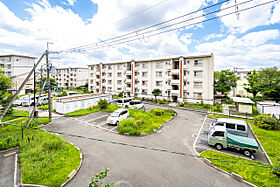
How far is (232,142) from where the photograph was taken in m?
9.53

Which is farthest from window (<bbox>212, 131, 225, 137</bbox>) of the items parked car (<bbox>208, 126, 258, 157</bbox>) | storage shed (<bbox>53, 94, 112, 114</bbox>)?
storage shed (<bbox>53, 94, 112, 114</bbox>)

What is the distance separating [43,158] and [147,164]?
6494 mm

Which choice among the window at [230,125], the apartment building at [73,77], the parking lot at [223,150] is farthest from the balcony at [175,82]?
the apartment building at [73,77]

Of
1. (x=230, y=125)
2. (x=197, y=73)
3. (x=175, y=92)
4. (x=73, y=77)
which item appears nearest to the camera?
(x=230, y=125)

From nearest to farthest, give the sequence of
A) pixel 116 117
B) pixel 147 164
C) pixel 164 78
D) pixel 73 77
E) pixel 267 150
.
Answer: pixel 147 164, pixel 267 150, pixel 116 117, pixel 164 78, pixel 73 77

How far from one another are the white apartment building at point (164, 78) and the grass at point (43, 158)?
77.5 ft

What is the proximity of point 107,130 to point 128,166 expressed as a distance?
6.60 meters

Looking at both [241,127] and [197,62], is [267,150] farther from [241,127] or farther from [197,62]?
[197,62]

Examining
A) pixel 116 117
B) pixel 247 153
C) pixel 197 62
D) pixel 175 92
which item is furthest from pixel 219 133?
pixel 197 62

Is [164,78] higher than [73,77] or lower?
lower

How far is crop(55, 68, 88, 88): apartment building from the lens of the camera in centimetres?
6406

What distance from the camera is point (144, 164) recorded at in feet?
25.7

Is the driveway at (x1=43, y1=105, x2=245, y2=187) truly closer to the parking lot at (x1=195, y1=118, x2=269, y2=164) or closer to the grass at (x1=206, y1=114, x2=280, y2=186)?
the parking lot at (x1=195, y1=118, x2=269, y2=164)

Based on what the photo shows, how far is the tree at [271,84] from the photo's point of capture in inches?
944
